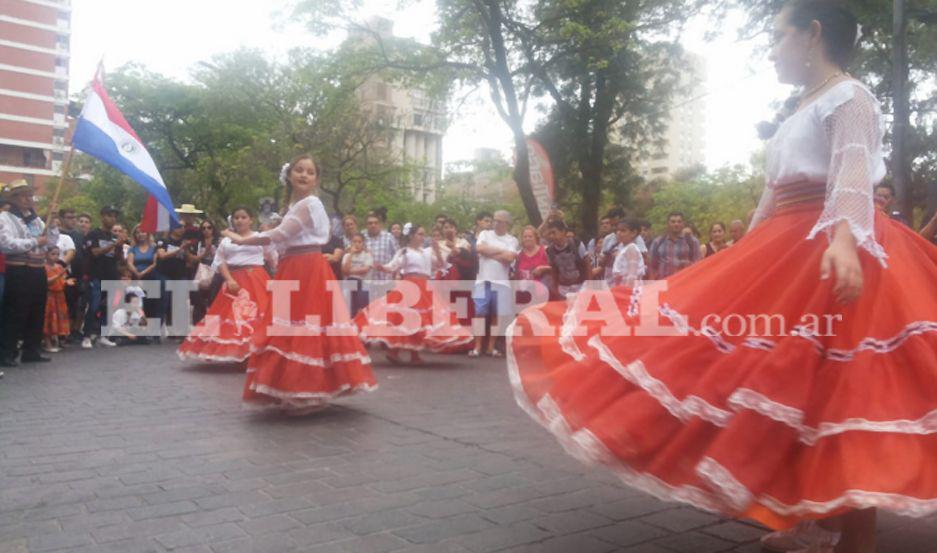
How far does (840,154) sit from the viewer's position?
2.79 meters

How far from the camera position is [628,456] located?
2.72m

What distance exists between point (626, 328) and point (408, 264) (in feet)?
25.0

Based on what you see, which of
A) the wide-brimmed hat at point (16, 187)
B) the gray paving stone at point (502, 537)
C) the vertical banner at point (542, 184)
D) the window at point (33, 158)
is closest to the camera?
the gray paving stone at point (502, 537)

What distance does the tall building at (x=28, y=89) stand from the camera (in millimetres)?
75500

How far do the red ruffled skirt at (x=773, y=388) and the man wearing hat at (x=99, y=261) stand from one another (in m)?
10.9

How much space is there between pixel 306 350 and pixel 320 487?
223cm

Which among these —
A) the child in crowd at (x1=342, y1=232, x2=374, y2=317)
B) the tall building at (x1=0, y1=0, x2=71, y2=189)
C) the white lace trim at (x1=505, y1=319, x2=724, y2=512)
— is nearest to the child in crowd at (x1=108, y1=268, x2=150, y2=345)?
the child in crowd at (x1=342, y1=232, x2=374, y2=317)

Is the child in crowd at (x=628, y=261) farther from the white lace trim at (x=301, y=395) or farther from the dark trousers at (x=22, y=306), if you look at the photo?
the dark trousers at (x=22, y=306)

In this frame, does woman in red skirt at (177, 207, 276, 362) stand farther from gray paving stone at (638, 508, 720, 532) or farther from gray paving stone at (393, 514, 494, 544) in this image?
gray paving stone at (638, 508, 720, 532)

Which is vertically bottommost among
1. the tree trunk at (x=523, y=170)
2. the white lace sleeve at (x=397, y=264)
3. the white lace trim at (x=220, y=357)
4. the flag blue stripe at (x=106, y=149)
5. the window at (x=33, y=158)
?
the white lace trim at (x=220, y=357)

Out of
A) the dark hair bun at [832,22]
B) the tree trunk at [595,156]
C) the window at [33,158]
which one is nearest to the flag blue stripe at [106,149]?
the dark hair bun at [832,22]

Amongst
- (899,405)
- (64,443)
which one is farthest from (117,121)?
(899,405)

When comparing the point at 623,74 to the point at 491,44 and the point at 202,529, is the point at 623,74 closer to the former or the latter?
the point at 491,44

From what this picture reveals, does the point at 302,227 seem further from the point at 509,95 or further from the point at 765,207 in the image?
the point at 509,95
